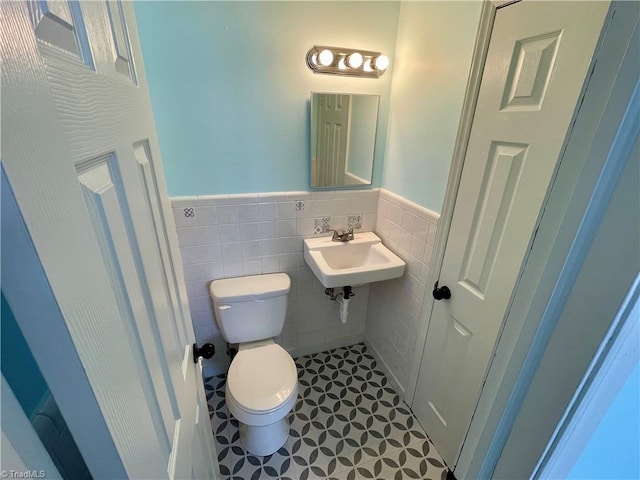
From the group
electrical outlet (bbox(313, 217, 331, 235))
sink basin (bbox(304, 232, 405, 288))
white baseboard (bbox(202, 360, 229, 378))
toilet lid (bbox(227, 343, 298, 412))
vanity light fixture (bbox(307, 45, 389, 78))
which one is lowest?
white baseboard (bbox(202, 360, 229, 378))

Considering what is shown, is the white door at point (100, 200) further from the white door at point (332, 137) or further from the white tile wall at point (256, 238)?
the white door at point (332, 137)

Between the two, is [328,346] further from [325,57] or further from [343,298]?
[325,57]

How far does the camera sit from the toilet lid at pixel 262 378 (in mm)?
1297

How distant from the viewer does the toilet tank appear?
1556mm

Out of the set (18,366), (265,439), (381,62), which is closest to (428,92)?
(381,62)

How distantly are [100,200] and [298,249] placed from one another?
139cm

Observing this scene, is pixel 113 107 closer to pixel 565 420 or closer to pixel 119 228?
pixel 119 228

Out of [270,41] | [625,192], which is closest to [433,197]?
[625,192]

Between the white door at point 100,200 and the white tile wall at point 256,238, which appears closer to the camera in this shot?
the white door at point 100,200

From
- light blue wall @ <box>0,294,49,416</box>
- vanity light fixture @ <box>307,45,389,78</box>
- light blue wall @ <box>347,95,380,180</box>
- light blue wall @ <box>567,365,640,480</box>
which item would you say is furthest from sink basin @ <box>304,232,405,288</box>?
light blue wall @ <box>0,294,49,416</box>

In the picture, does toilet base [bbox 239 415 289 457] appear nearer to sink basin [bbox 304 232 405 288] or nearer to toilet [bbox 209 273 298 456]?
toilet [bbox 209 273 298 456]

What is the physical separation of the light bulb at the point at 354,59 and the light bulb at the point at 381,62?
0.31ft

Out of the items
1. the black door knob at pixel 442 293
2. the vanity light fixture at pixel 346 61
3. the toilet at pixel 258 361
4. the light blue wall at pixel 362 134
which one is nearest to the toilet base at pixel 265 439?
the toilet at pixel 258 361

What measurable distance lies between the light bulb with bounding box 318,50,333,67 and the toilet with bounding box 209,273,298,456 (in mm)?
1154
